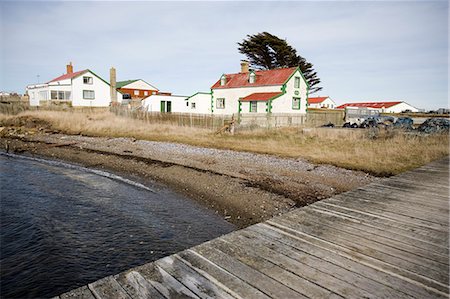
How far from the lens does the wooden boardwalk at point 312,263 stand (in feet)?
8.59

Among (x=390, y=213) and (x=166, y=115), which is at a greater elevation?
(x=166, y=115)

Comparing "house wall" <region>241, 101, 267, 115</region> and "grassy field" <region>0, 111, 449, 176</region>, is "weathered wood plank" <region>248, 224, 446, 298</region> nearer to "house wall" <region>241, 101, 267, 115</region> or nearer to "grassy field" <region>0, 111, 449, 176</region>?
"grassy field" <region>0, 111, 449, 176</region>

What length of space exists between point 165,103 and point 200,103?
5.97 metres

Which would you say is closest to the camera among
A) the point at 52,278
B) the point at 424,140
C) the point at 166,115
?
the point at 52,278

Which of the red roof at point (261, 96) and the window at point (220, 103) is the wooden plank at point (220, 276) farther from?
the window at point (220, 103)

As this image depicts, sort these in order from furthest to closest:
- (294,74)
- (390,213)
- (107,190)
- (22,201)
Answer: (294,74), (107,190), (22,201), (390,213)

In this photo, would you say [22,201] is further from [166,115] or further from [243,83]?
[243,83]

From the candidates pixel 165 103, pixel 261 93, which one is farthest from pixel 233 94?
pixel 165 103

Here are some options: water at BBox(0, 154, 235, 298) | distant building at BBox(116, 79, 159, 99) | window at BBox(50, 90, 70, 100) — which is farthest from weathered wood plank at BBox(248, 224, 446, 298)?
distant building at BBox(116, 79, 159, 99)

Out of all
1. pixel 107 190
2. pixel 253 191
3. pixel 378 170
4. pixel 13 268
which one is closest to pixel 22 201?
pixel 107 190

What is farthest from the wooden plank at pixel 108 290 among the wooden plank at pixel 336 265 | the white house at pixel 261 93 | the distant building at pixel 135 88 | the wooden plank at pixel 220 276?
the distant building at pixel 135 88

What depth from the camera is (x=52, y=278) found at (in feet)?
17.0

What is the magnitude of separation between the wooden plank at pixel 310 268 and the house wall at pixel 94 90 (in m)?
45.1

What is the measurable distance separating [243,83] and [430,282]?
31873 millimetres
